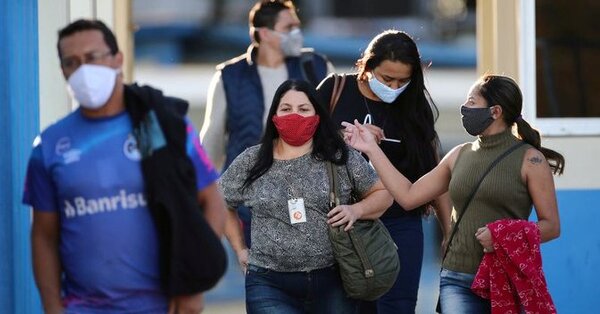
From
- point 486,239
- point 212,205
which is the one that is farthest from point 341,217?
point 212,205

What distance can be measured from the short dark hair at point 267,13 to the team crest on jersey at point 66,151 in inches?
140

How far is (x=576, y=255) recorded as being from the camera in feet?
25.3

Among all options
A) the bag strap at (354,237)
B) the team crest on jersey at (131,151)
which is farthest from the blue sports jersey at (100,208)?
the bag strap at (354,237)

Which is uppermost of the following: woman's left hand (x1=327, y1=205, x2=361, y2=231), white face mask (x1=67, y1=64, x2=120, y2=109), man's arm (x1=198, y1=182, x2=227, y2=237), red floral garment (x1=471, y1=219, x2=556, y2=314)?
white face mask (x1=67, y1=64, x2=120, y2=109)

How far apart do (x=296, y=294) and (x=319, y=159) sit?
1.86 ft

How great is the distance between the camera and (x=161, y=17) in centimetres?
3303

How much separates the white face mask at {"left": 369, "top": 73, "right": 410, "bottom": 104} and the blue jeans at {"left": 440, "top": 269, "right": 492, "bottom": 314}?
1.00 meters

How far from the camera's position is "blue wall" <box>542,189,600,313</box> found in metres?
7.66

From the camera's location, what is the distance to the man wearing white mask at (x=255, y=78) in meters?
Result: 7.40

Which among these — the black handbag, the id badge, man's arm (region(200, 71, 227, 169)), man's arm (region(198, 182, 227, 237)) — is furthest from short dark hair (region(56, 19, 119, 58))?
man's arm (region(200, 71, 227, 169))

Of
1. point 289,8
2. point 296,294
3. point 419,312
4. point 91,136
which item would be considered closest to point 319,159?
point 296,294

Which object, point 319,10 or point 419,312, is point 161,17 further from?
point 419,312

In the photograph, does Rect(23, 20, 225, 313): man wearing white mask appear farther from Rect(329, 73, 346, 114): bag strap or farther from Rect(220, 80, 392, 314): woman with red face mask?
Rect(329, 73, 346, 114): bag strap

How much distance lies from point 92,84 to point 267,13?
3.66 meters
